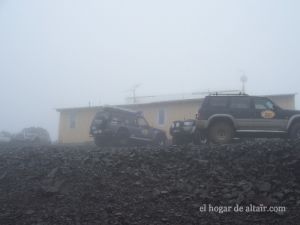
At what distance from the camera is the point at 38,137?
28.8 meters

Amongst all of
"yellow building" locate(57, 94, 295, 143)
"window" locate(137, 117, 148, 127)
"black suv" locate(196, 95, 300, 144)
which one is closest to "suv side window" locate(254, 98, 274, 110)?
"black suv" locate(196, 95, 300, 144)

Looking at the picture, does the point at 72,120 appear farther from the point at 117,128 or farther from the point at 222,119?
the point at 222,119

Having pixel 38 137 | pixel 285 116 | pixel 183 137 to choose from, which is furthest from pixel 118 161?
pixel 38 137

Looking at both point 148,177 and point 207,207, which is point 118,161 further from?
point 207,207

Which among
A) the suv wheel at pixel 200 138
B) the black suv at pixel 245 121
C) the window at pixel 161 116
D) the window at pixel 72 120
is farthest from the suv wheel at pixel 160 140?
the window at pixel 72 120

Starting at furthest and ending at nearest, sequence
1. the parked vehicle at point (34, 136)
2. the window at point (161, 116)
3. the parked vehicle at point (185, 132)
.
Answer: the parked vehicle at point (34, 136) → the window at point (161, 116) → the parked vehicle at point (185, 132)

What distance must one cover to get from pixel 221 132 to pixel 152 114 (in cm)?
1197

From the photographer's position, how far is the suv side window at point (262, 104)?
14.4 m

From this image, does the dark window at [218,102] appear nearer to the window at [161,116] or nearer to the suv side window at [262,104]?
the suv side window at [262,104]

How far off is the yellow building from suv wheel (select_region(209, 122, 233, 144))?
9.88 m

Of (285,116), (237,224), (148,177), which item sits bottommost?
(237,224)

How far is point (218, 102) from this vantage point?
14.5 m

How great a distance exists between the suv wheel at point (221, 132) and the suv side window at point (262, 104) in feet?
4.86

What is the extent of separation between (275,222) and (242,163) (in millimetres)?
2968
